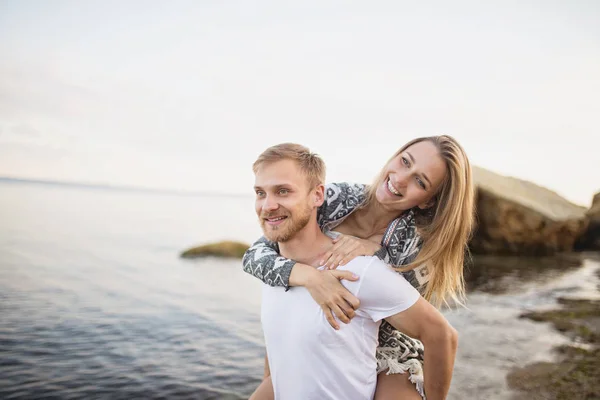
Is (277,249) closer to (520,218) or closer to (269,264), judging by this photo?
(269,264)

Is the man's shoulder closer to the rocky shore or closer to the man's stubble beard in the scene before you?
the man's stubble beard

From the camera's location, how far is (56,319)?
30.7 ft

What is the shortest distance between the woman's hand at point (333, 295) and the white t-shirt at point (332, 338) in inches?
2.0

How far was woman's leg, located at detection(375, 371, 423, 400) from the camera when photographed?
275 centimetres

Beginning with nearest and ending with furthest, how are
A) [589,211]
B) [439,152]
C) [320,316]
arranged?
1. [320,316]
2. [439,152]
3. [589,211]

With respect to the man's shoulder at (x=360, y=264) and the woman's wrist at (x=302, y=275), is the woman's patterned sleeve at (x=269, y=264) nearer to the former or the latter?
the woman's wrist at (x=302, y=275)

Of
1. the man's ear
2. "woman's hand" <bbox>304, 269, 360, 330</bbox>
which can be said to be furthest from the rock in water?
"woman's hand" <bbox>304, 269, 360, 330</bbox>

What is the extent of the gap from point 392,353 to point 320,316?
751mm

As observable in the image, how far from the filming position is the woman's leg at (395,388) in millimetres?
2754

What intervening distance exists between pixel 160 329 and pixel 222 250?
857 cm

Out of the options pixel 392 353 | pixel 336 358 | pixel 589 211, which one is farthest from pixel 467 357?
pixel 589 211

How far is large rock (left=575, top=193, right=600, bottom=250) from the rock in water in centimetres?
1592

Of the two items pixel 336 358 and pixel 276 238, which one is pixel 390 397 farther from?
pixel 276 238

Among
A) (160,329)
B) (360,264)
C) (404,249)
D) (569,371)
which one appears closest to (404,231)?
(404,249)
